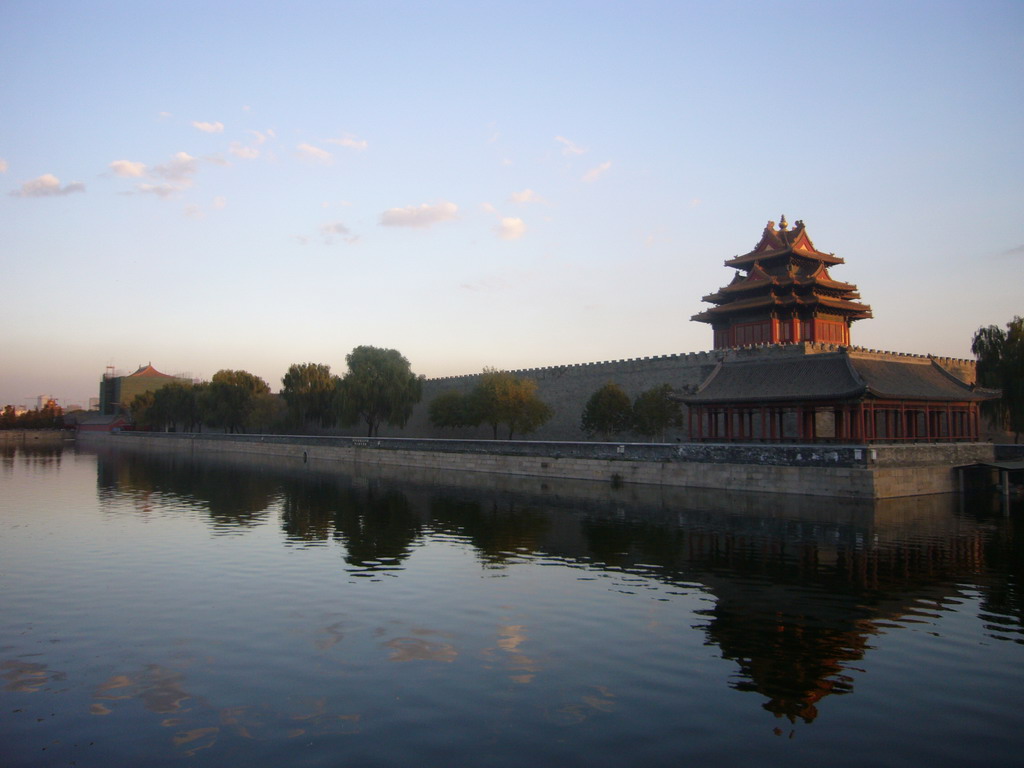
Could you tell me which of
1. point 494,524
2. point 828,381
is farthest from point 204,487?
point 828,381

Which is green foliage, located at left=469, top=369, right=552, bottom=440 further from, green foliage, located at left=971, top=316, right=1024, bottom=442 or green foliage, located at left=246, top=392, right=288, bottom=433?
green foliage, located at left=246, top=392, right=288, bottom=433

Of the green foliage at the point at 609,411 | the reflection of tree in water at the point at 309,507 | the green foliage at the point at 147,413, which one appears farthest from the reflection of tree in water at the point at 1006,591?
the green foliage at the point at 147,413

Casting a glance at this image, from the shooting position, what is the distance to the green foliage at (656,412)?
35.6m

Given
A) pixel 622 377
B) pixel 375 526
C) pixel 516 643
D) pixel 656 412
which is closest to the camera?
pixel 516 643

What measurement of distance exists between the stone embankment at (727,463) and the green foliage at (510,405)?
4254 millimetres

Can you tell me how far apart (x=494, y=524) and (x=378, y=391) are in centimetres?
3060

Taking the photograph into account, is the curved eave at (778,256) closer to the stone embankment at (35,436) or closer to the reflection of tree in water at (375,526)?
the reflection of tree in water at (375,526)

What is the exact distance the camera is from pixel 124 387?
336ft

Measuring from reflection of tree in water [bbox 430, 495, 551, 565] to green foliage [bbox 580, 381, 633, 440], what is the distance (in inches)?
523

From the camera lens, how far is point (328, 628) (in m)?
9.62

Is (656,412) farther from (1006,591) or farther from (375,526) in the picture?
(1006,591)

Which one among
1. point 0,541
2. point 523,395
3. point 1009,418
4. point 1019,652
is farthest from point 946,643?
point 523,395

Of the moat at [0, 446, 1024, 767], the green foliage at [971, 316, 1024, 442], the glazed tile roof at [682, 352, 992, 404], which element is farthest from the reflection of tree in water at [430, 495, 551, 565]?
the green foliage at [971, 316, 1024, 442]

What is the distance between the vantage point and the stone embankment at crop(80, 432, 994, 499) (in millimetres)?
22906
